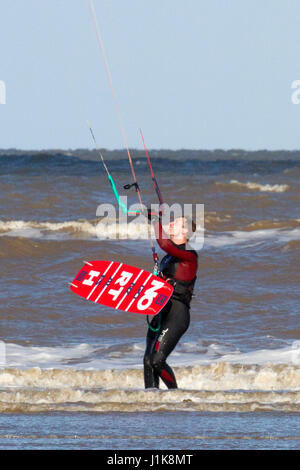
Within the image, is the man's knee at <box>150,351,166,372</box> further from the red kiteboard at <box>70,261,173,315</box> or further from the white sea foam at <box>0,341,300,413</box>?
the red kiteboard at <box>70,261,173,315</box>

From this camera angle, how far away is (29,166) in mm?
37750

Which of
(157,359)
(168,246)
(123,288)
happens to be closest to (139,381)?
(123,288)

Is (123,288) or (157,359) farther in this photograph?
(123,288)

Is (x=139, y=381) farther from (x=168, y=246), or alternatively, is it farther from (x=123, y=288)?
(x=168, y=246)

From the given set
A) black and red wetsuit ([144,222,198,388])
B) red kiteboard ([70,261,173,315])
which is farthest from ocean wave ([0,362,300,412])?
red kiteboard ([70,261,173,315])

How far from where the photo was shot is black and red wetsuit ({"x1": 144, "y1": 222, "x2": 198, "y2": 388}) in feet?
22.0

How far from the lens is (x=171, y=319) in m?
6.79

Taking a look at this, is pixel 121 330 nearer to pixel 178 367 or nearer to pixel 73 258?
pixel 178 367

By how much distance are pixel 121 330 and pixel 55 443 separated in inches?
210

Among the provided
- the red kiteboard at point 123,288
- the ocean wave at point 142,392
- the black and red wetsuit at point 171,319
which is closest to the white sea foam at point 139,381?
the ocean wave at point 142,392

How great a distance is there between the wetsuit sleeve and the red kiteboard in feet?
0.82

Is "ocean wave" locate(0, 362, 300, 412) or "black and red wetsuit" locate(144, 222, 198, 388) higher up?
"black and red wetsuit" locate(144, 222, 198, 388)

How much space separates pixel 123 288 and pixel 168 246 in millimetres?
817
